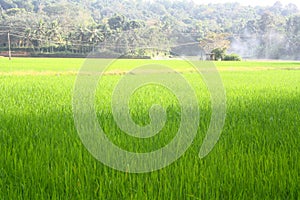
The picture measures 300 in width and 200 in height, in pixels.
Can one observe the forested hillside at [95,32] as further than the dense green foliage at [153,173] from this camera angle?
Yes

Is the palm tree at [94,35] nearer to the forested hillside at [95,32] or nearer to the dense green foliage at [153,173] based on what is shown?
the forested hillside at [95,32]

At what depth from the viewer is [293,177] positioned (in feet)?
5.08

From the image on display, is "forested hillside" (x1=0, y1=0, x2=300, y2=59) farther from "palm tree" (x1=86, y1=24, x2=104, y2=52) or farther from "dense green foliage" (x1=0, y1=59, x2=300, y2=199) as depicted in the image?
"dense green foliage" (x1=0, y1=59, x2=300, y2=199)

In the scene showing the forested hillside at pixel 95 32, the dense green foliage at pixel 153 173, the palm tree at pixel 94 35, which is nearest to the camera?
the dense green foliage at pixel 153 173

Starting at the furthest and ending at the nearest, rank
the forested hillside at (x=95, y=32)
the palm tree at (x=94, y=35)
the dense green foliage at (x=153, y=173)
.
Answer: the palm tree at (x=94, y=35), the forested hillside at (x=95, y=32), the dense green foliage at (x=153, y=173)

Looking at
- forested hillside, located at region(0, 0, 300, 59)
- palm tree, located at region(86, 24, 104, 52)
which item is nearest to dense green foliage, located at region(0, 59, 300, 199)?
forested hillside, located at region(0, 0, 300, 59)

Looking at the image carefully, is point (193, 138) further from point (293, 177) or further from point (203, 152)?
point (293, 177)

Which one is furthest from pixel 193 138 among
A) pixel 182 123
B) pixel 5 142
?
pixel 5 142

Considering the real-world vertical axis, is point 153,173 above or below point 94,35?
below

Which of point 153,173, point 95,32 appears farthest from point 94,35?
point 153,173

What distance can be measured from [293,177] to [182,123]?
133cm

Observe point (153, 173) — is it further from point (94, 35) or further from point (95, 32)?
point (94, 35)

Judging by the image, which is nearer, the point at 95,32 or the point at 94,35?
the point at 95,32

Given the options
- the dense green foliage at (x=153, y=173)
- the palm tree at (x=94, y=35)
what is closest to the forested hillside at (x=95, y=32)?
the palm tree at (x=94, y=35)
